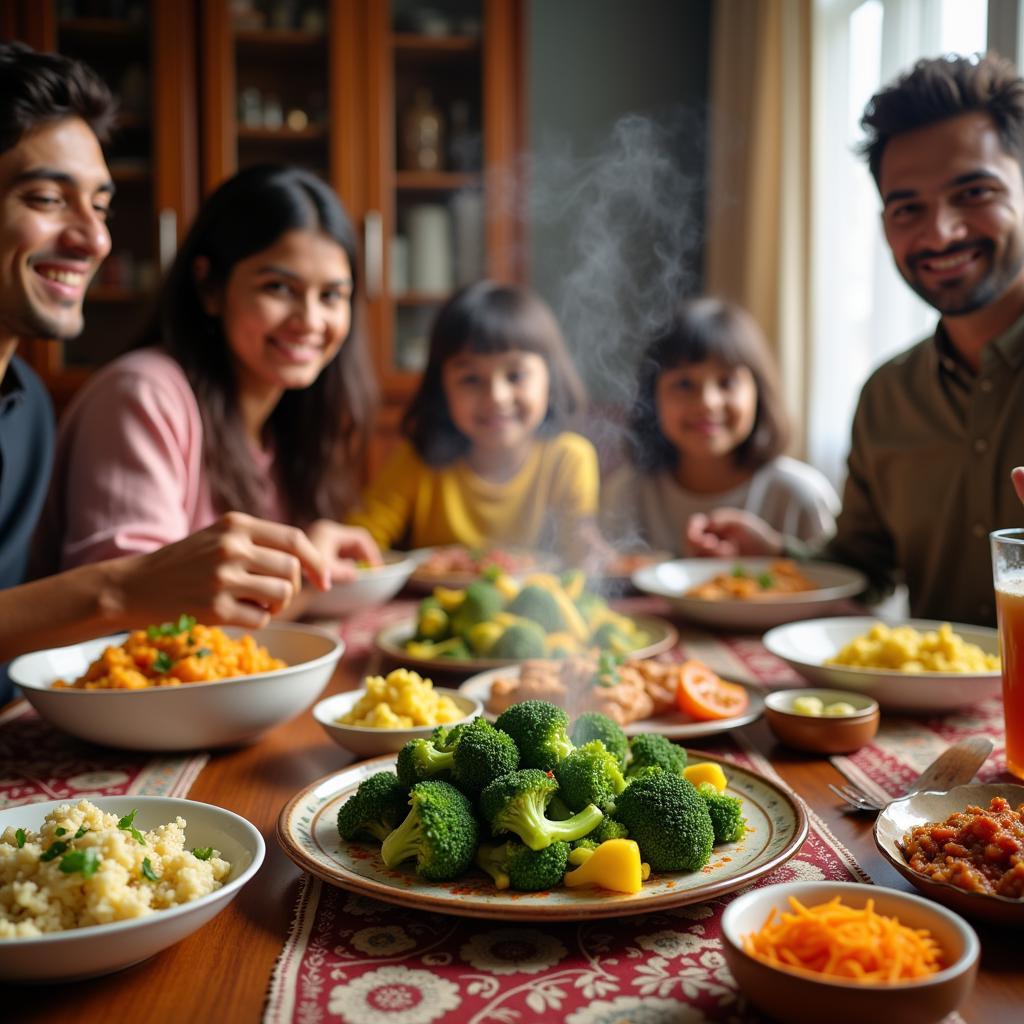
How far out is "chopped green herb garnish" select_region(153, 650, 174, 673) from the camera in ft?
4.57

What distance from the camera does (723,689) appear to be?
1521 mm

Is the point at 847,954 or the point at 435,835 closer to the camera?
the point at 847,954

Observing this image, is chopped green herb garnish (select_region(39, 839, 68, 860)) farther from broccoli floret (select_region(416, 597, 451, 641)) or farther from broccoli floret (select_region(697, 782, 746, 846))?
broccoli floret (select_region(416, 597, 451, 641))

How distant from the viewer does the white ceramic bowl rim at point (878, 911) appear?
2.29ft

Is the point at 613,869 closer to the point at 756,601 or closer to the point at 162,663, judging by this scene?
the point at 162,663

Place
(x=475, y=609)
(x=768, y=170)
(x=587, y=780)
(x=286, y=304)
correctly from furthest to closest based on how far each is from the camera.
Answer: (x=768, y=170) → (x=286, y=304) → (x=475, y=609) → (x=587, y=780)

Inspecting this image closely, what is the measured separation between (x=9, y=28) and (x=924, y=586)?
4.44m

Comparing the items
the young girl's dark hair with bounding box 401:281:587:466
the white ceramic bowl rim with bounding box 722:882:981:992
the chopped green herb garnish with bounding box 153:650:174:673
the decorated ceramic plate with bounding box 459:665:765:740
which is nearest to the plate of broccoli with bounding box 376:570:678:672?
the decorated ceramic plate with bounding box 459:665:765:740

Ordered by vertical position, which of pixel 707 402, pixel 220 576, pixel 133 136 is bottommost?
pixel 220 576

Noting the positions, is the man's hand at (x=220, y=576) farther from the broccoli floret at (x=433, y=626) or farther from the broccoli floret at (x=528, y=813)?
the broccoli floret at (x=528, y=813)

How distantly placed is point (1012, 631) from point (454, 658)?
0.90 metres

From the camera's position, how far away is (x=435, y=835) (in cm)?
92

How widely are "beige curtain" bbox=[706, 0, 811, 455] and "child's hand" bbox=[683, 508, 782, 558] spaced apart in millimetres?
1996

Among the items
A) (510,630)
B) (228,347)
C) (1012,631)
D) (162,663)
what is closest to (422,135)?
(228,347)
